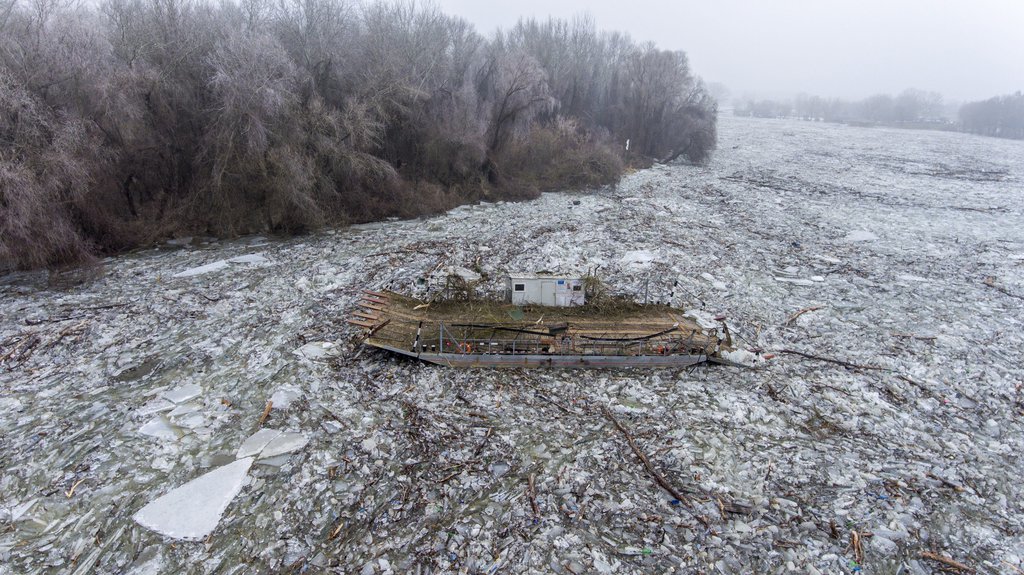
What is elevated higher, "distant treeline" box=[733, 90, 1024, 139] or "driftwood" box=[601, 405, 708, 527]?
"distant treeline" box=[733, 90, 1024, 139]

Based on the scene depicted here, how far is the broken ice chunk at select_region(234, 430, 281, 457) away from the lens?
651 centimetres

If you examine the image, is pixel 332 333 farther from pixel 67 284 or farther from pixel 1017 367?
pixel 1017 367

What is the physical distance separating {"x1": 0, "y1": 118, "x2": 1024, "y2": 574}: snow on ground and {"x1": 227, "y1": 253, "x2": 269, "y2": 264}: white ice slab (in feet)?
0.88

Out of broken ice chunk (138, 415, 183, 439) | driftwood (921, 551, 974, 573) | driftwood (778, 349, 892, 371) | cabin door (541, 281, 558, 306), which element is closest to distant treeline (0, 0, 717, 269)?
broken ice chunk (138, 415, 183, 439)

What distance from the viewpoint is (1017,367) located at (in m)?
9.09

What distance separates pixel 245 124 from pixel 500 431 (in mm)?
13464

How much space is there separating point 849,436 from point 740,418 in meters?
1.43

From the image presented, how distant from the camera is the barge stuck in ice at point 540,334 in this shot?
8.53 meters

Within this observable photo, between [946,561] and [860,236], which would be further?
[860,236]

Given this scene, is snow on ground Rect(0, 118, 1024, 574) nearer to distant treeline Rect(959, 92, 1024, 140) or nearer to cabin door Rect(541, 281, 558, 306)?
cabin door Rect(541, 281, 558, 306)

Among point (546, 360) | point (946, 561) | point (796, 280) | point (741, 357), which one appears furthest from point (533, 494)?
point (796, 280)

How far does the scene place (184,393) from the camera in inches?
301

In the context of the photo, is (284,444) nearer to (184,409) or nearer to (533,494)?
(184,409)

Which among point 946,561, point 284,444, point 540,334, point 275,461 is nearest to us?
point 946,561
